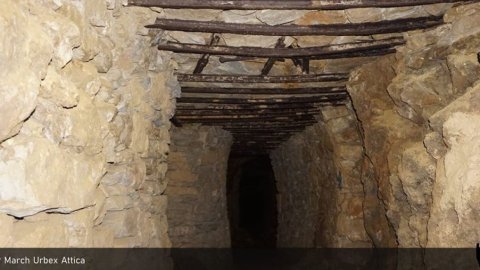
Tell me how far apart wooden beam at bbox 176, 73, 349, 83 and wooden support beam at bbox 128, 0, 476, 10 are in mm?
1272

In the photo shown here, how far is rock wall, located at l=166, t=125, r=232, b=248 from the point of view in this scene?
21.2 ft

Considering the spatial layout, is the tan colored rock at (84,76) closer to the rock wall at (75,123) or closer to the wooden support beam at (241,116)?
the rock wall at (75,123)

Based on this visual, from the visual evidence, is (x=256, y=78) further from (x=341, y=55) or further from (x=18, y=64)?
(x=18, y=64)

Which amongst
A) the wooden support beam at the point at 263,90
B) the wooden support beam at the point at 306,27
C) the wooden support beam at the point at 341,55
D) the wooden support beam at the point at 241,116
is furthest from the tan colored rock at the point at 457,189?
the wooden support beam at the point at 241,116

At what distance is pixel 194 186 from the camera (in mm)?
6613

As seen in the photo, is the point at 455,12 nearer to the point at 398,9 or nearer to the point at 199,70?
the point at 398,9

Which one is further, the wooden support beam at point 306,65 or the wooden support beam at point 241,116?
the wooden support beam at point 241,116

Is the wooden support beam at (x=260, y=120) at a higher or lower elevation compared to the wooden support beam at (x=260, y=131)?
lower

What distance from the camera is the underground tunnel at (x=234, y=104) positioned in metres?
1.69

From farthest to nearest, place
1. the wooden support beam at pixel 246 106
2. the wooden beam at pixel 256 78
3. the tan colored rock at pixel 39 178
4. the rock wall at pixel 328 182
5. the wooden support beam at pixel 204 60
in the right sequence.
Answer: the rock wall at pixel 328 182 → the wooden support beam at pixel 246 106 → the wooden beam at pixel 256 78 → the wooden support beam at pixel 204 60 → the tan colored rock at pixel 39 178

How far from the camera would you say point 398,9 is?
323cm

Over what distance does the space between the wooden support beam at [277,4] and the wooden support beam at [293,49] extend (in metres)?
0.64

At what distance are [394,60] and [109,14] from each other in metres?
2.64

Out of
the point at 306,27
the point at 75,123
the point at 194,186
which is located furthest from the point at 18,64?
the point at 194,186
